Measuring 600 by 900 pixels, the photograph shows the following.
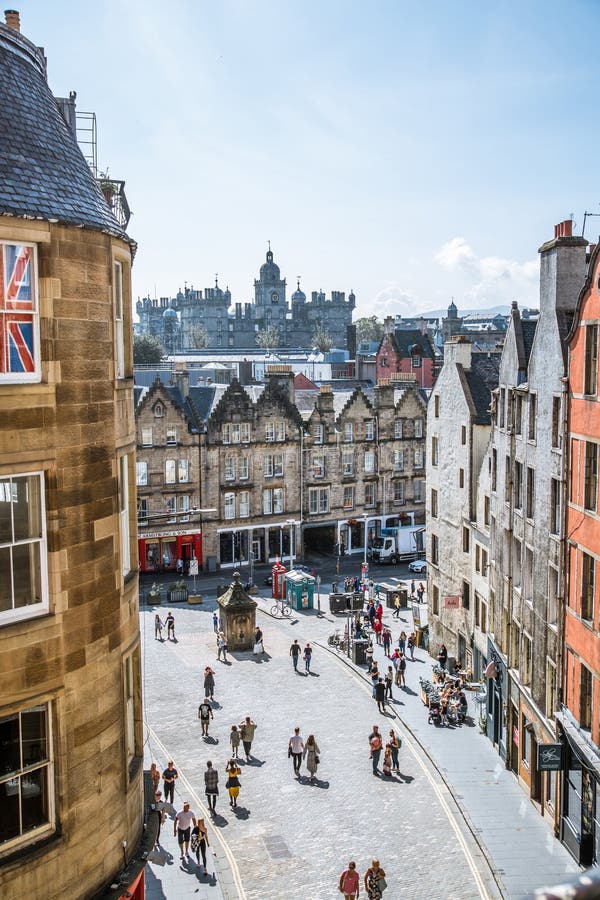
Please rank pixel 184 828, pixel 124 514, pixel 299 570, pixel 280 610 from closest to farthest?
pixel 124 514
pixel 184 828
pixel 280 610
pixel 299 570

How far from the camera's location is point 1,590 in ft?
33.8

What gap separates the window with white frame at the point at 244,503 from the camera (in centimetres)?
5650

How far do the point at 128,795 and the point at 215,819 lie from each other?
1190 cm

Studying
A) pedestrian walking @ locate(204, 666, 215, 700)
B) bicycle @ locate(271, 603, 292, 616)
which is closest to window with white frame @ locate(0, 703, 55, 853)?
pedestrian walking @ locate(204, 666, 215, 700)

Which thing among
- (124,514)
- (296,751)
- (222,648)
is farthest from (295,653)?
(124,514)

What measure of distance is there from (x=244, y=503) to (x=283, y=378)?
8.70 m

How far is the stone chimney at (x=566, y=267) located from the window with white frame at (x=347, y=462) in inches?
1393

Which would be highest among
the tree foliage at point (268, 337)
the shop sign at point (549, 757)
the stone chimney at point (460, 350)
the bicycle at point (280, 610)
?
the tree foliage at point (268, 337)

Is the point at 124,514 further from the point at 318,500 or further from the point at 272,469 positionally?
the point at 318,500

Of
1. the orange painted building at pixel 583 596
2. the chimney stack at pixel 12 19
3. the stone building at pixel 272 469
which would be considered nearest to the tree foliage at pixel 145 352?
the stone building at pixel 272 469

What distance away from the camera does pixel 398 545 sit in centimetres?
5722

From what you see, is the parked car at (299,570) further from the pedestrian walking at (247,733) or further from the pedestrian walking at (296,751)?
the pedestrian walking at (296,751)

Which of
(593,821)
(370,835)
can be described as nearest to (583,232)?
(593,821)

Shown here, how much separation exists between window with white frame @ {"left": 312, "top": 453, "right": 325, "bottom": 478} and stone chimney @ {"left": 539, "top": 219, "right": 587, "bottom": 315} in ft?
113
